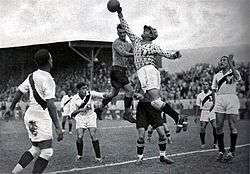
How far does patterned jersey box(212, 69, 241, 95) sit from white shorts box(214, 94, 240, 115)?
48mm

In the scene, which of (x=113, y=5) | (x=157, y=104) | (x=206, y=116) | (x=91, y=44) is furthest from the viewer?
(x=206, y=116)

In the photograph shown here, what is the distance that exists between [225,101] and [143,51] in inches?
39.3

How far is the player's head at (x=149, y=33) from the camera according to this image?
370cm

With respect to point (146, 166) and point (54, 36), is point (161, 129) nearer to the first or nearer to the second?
point (146, 166)

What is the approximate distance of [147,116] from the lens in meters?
3.82

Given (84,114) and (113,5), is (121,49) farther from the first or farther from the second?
(84,114)

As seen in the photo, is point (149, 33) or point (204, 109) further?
point (204, 109)

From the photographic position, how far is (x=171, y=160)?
3.70 meters

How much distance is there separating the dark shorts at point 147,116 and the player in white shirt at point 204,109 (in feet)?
2.23

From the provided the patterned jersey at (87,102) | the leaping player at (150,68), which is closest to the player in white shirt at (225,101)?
the leaping player at (150,68)

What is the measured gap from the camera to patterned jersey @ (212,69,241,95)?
3857 millimetres

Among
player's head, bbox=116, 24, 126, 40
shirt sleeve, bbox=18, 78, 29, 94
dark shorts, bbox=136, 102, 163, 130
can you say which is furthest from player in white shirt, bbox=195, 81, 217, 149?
shirt sleeve, bbox=18, 78, 29, 94

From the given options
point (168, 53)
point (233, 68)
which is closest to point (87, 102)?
point (168, 53)

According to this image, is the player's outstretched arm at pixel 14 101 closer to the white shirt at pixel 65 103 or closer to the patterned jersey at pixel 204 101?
the white shirt at pixel 65 103
